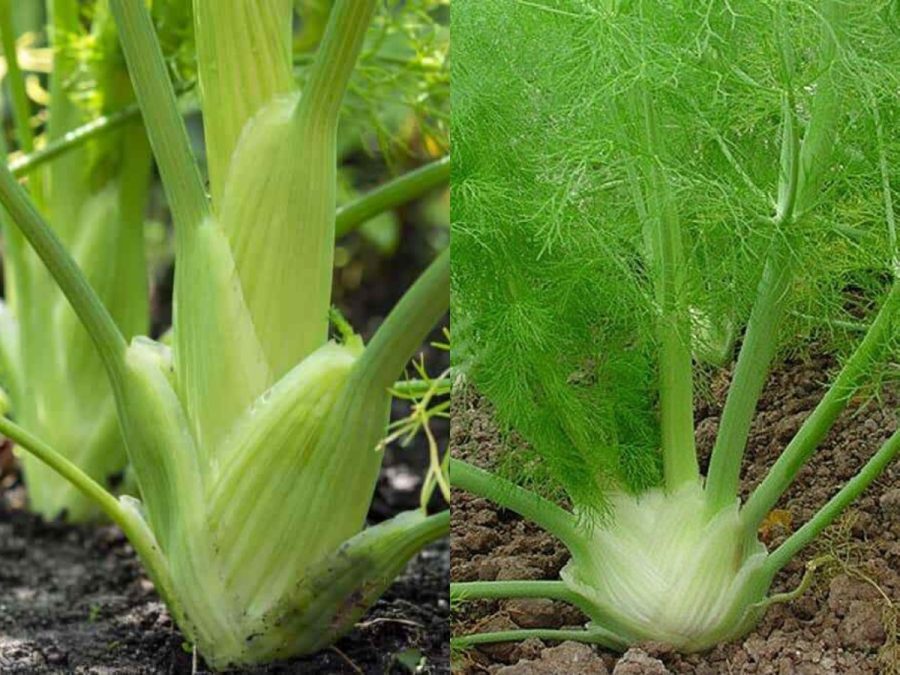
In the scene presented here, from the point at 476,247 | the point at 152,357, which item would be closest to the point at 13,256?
the point at 152,357

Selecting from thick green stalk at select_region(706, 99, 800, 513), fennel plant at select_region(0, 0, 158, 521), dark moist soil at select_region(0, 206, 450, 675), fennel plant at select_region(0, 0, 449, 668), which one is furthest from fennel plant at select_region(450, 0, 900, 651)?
fennel plant at select_region(0, 0, 158, 521)

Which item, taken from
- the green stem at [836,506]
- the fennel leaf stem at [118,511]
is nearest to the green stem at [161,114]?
the fennel leaf stem at [118,511]

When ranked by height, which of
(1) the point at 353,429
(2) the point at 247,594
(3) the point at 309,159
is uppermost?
(3) the point at 309,159

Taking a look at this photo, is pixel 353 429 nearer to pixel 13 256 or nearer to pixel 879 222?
pixel 879 222

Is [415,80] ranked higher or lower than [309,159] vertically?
lower

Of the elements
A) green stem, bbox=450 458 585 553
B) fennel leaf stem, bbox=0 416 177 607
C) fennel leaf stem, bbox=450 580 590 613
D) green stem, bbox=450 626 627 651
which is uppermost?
green stem, bbox=450 458 585 553

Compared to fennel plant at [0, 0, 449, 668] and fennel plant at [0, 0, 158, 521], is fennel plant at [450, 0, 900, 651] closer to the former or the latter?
fennel plant at [0, 0, 449, 668]
